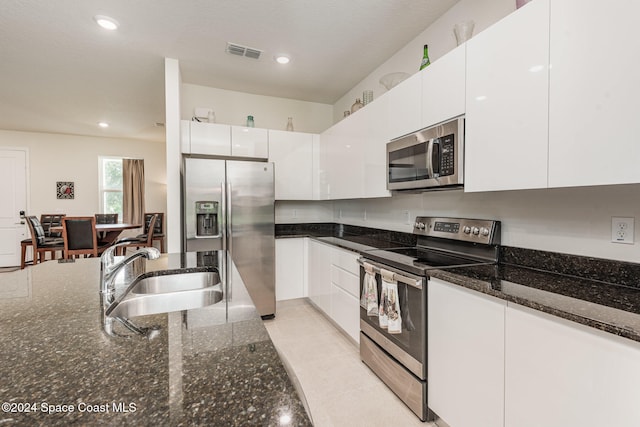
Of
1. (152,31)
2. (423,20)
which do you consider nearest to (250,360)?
(423,20)

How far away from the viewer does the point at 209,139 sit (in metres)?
3.25

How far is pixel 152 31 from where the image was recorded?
2.48 meters

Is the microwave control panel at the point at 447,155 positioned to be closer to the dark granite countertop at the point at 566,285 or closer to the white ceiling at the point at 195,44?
the dark granite countertop at the point at 566,285

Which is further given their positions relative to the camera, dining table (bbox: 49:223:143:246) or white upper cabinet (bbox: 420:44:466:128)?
dining table (bbox: 49:223:143:246)

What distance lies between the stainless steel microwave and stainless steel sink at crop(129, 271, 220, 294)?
55.8 inches

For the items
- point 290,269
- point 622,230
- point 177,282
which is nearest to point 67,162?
point 290,269

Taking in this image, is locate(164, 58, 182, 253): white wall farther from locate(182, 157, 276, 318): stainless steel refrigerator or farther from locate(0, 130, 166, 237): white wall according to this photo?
locate(0, 130, 166, 237): white wall

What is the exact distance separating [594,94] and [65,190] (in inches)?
311

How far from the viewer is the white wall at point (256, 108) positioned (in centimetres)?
353

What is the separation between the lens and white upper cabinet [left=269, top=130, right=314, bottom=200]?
353 cm

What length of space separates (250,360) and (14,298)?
108cm

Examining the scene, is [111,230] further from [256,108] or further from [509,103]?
[509,103]

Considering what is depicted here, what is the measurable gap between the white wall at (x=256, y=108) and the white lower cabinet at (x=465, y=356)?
310cm

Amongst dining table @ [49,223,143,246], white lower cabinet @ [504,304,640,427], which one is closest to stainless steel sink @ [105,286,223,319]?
white lower cabinet @ [504,304,640,427]
